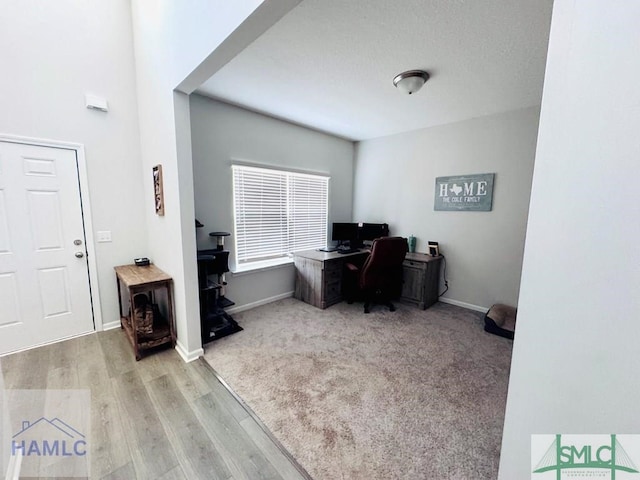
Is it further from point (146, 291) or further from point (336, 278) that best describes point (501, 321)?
point (146, 291)

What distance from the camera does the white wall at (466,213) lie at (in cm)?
304

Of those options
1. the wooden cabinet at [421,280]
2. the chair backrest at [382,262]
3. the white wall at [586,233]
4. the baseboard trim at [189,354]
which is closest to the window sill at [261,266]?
the baseboard trim at [189,354]

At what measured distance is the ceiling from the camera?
60.9 inches

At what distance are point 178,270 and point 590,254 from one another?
253 centimetres

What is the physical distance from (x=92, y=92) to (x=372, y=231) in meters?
3.75

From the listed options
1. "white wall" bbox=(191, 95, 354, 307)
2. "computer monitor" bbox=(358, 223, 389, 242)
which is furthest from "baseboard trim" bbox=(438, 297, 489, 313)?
"white wall" bbox=(191, 95, 354, 307)

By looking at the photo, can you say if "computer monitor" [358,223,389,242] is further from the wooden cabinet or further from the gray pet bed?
the gray pet bed

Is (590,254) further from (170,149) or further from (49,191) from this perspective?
(49,191)

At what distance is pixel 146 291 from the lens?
2.30 meters

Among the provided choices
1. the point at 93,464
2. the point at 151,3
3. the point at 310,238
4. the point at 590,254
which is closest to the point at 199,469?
the point at 93,464

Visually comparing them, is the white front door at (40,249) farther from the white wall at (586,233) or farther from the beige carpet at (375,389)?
the white wall at (586,233)

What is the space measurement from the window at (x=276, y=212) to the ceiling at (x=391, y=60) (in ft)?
2.85

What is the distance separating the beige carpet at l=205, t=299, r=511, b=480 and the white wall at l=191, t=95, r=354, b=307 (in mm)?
531

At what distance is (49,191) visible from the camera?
238 cm
